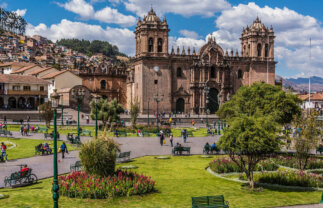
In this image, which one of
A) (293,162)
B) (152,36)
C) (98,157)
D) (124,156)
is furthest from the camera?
(152,36)

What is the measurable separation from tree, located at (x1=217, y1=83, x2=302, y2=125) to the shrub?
37.4 ft

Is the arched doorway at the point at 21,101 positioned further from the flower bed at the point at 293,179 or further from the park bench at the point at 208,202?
the park bench at the point at 208,202

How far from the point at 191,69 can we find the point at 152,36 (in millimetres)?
8439

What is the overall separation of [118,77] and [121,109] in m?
28.3

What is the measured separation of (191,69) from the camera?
191 feet

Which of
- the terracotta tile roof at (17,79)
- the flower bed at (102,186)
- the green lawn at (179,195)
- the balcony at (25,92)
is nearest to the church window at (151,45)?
the terracotta tile roof at (17,79)

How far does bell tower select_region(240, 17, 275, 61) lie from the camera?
61688 mm

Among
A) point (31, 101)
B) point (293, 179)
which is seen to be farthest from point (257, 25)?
point (293, 179)

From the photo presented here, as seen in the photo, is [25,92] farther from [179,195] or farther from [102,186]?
[179,195]

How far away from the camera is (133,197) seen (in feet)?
43.1

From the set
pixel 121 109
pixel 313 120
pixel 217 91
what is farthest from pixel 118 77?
pixel 313 120

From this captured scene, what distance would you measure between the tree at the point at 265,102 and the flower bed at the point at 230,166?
500 centimetres

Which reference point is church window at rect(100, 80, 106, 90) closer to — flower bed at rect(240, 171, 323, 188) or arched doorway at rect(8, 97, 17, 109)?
arched doorway at rect(8, 97, 17, 109)

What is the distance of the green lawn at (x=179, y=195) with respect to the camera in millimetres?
12453
